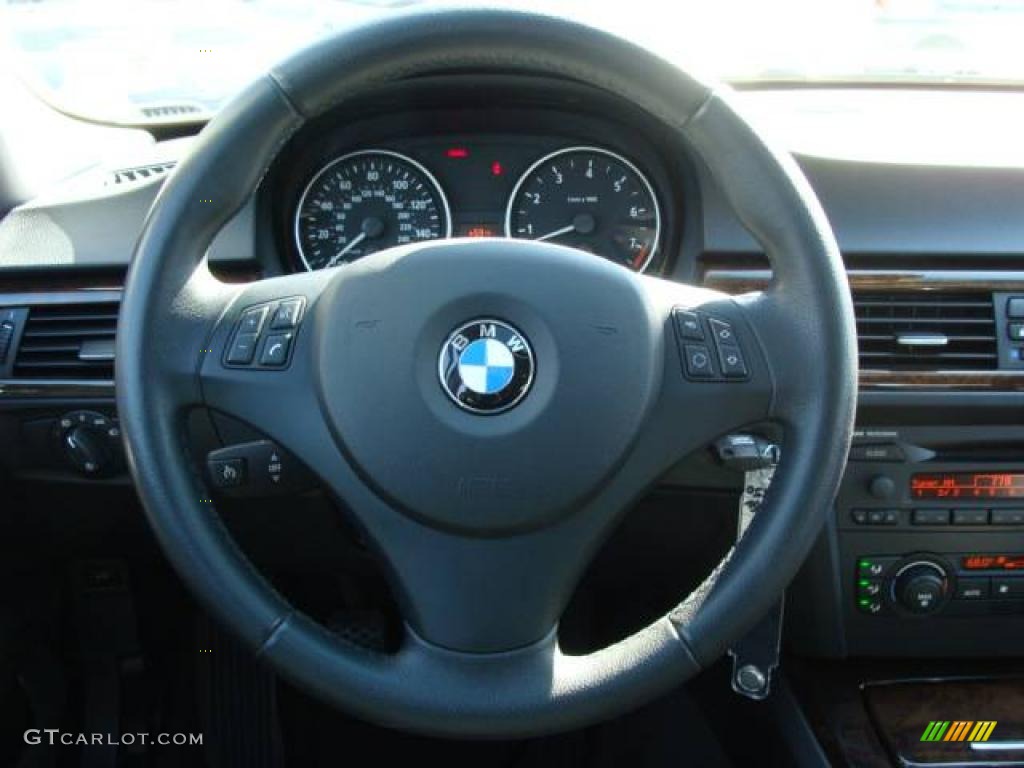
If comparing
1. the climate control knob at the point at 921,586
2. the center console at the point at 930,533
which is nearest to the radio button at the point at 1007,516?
the center console at the point at 930,533

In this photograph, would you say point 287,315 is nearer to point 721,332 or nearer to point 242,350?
point 242,350

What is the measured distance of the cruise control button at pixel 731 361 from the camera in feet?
4.06

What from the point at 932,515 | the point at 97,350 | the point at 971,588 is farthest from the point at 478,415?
the point at 971,588

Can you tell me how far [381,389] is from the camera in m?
1.19

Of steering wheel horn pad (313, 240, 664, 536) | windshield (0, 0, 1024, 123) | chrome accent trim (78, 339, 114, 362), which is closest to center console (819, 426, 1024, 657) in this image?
steering wheel horn pad (313, 240, 664, 536)

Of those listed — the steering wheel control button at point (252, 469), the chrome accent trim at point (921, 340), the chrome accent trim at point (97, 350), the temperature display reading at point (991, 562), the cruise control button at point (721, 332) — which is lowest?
the temperature display reading at point (991, 562)

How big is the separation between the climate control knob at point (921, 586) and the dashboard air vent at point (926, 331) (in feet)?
1.05

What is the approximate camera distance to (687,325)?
4.11ft

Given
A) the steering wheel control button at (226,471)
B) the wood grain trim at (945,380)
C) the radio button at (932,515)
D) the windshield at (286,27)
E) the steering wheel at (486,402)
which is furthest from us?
the windshield at (286,27)

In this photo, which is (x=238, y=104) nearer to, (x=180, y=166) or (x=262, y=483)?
(x=180, y=166)

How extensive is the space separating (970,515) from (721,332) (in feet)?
2.42

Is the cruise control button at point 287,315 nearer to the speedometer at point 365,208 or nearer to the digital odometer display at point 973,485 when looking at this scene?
the speedometer at point 365,208

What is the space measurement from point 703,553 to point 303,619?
0.84 m

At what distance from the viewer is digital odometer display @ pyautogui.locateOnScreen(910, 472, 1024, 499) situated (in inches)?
69.3
